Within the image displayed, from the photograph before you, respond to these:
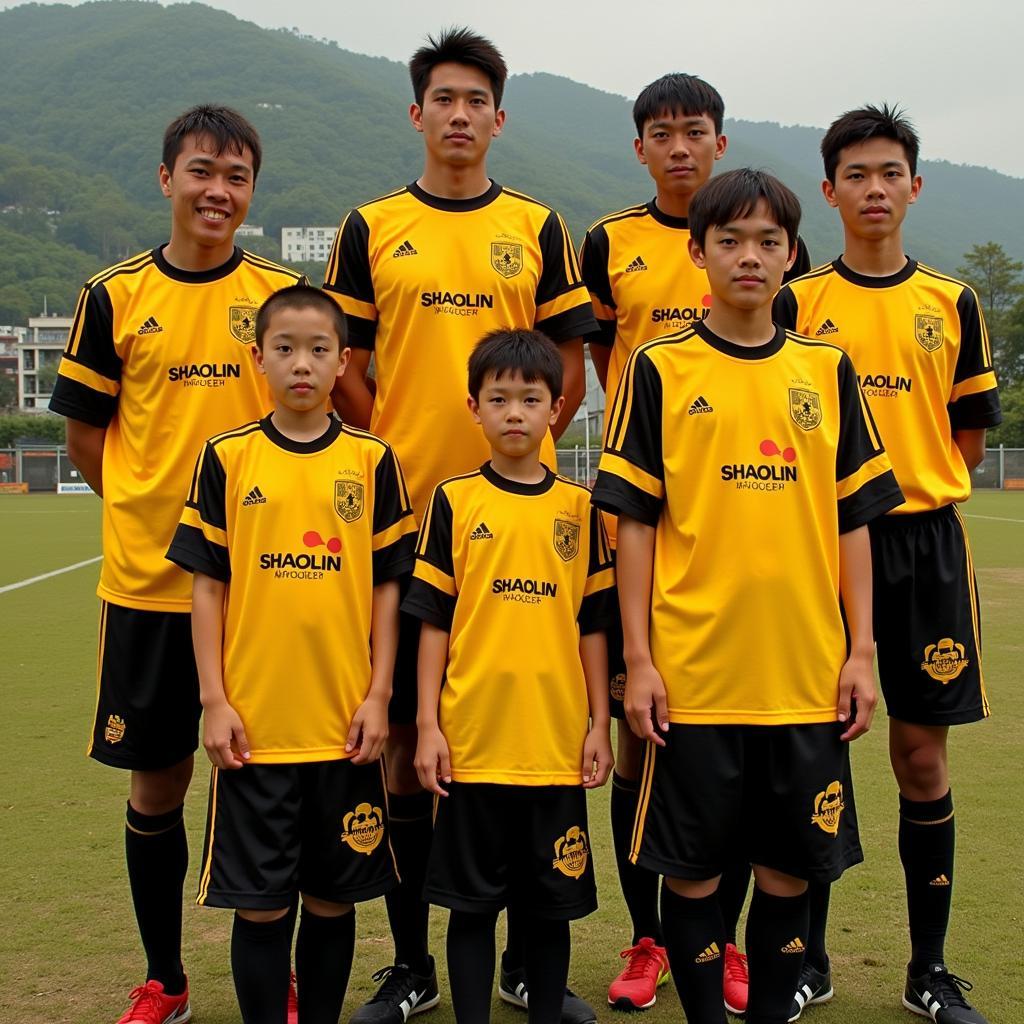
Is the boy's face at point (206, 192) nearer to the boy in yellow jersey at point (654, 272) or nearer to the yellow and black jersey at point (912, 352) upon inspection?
the boy in yellow jersey at point (654, 272)

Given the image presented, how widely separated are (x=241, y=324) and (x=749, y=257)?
1.40 metres

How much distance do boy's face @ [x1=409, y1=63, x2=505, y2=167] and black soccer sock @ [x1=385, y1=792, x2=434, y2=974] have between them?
1.84 meters

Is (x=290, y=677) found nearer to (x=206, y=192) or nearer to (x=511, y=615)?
(x=511, y=615)

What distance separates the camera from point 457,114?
335 centimetres

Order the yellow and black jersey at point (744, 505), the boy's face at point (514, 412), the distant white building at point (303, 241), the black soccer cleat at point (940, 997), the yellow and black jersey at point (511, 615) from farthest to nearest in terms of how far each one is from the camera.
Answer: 1. the distant white building at point (303, 241)
2. the black soccer cleat at point (940, 997)
3. the boy's face at point (514, 412)
4. the yellow and black jersey at point (511, 615)
5. the yellow and black jersey at point (744, 505)

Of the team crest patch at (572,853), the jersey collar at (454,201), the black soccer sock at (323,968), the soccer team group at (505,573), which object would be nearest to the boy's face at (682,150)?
the soccer team group at (505,573)

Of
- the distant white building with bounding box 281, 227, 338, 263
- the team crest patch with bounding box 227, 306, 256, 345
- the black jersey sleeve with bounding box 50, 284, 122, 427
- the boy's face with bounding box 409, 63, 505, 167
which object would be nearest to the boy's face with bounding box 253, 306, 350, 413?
the team crest patch with bounding box 227, 306, 256, 345

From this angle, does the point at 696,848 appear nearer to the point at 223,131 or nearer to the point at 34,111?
the point at 223,131

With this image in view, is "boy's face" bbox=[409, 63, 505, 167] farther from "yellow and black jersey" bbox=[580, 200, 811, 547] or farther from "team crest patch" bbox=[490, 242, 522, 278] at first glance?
"yellow and black jersey" bbox=[580, 200, 811, 547]

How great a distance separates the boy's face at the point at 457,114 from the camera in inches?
132

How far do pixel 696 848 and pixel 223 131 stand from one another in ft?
7.56

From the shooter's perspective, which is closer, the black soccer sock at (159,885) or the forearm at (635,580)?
the forearm at (635,580)

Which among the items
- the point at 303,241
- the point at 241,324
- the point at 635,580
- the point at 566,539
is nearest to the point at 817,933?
the point at 635,580

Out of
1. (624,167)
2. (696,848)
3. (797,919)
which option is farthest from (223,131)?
(624,167)
